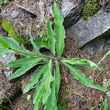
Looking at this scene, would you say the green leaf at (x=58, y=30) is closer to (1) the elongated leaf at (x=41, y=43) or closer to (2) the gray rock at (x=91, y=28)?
(1) the elongated leaf at (x=41, y=43)

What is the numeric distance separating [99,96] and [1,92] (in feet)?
4.80

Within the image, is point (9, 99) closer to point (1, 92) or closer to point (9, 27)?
point (1, 92)

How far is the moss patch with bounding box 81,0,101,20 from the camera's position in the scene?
1981 millimetres

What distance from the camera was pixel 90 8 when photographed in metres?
2.00

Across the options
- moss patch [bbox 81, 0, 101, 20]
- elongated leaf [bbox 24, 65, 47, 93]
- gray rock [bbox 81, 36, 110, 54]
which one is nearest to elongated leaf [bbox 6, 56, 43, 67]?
elongated leaf [bbox 24, 65, 47, 93]

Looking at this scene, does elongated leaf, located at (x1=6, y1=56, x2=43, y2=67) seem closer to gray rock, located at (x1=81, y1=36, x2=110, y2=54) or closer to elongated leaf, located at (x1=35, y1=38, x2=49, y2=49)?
elongated leaf, located at (x1=35, y1=38, x2=49, y2=49)

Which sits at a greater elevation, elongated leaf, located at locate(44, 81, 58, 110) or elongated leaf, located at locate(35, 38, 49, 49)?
elongated leaf, located at locate(35, 38, 49, 49)

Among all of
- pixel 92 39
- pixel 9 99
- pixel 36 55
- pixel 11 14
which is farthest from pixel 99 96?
pixel 11 14

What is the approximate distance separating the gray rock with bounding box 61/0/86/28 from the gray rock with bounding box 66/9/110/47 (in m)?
0.11

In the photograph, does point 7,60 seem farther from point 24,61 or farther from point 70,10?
point 70,10

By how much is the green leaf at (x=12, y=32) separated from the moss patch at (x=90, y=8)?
0.96m

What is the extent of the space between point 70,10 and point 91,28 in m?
0.40

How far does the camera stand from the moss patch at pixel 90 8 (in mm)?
1981

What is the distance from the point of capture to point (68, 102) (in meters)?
1.96
